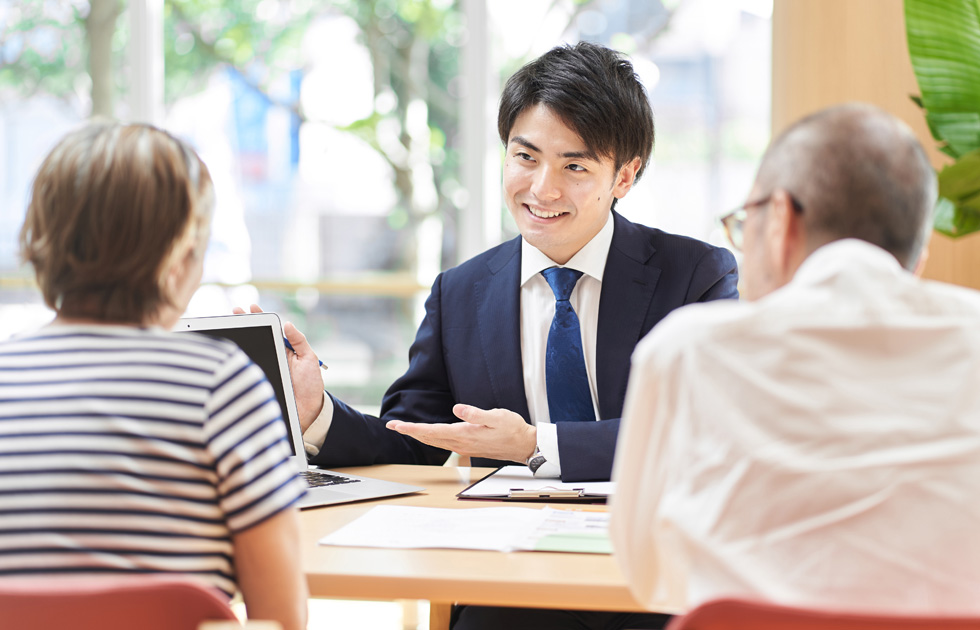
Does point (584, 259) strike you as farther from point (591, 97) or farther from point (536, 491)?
point (536, 491)

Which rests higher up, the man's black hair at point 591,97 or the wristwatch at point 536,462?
the man's black hair at point 591,97

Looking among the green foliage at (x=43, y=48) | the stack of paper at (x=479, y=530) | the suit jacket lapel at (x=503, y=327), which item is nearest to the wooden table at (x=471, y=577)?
the stack of paper at (x=479, y=530)

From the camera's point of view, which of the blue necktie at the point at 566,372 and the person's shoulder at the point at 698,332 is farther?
the blue necktie at the point at 566,372

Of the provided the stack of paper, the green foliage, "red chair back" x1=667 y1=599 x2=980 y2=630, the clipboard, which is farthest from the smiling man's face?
the green foliage

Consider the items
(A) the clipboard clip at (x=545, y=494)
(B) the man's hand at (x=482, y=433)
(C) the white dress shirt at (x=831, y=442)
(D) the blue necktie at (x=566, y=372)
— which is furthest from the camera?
(D) the blue necktie at (x=566, y=372)

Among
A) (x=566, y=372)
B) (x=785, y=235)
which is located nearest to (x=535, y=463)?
(x=566, y=372)

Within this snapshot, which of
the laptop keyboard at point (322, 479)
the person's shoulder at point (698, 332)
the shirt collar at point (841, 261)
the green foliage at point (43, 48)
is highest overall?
the green foliage at point (43, 48)

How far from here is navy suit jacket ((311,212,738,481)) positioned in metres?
2.02

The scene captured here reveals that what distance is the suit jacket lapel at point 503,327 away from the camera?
2.05m

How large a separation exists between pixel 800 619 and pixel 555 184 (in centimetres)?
143

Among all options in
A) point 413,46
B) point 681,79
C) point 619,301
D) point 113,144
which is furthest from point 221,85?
point 113,144

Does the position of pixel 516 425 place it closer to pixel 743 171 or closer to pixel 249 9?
pixel 743 171

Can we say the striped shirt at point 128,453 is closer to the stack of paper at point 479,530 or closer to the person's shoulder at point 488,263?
the stack of paper at point 479,530

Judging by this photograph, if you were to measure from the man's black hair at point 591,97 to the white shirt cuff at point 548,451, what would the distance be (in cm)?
69
